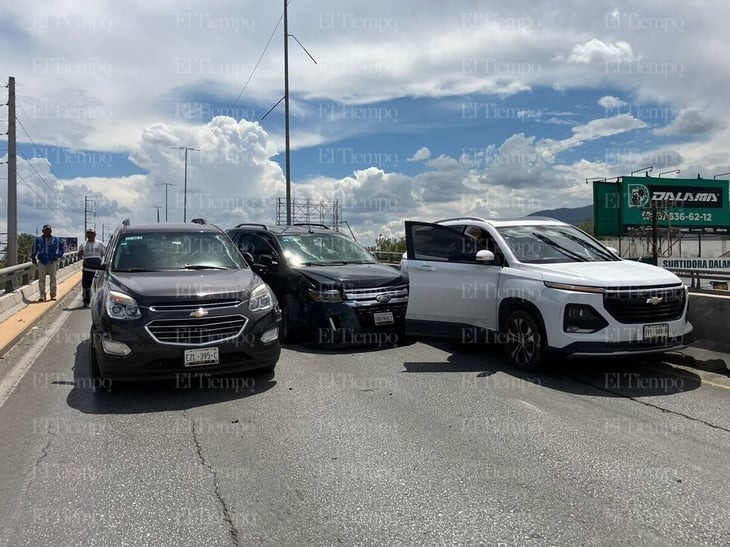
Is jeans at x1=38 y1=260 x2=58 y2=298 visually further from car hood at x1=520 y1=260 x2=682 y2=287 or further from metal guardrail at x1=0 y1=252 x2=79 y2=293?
car hood at x1=520 y1=260 x2=682 y2=287

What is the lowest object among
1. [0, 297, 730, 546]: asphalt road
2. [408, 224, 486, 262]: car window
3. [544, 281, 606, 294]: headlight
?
[0, 297, 730, 546]: asphalt road

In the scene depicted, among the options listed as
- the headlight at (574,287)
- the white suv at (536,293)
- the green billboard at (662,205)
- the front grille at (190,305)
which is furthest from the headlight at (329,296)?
the green billboard at (662,205)

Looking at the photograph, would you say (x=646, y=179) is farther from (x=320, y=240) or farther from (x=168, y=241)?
(x=168, y=241)

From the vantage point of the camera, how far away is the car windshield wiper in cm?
749

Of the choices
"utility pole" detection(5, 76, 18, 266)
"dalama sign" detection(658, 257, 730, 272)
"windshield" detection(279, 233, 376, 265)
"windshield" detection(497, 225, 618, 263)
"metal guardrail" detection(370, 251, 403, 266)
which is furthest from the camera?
"dalama sign" detection(658, 257, 730, 272)

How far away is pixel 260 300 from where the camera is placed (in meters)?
6.32

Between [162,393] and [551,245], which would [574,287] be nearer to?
[551,245]

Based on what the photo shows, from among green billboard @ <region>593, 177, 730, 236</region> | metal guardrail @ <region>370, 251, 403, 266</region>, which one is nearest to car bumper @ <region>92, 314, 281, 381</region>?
metal guardrail @ <region>370, 251, 403, 266</region>

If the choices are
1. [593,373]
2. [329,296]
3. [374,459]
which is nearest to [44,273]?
[329,296]

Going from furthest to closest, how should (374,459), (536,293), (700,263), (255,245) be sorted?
1. (700,263)
2. (255,245)
3. (536,293)
4. (374,459)

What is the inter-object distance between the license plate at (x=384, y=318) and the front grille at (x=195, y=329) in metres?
2.74

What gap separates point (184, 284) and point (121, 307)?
0.67 meters

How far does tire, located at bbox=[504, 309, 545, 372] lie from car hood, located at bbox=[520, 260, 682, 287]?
564mm

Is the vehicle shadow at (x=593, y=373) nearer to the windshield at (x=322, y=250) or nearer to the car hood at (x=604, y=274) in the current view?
the car hood at (x=604, y=274)
